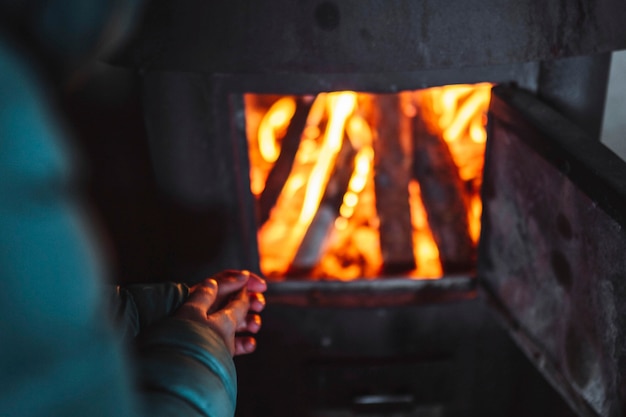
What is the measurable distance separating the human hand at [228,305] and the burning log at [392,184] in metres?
0.43

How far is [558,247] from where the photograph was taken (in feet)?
3.03

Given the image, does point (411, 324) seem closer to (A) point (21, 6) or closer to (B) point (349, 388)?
(B) point (349, 388)

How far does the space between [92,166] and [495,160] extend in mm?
785

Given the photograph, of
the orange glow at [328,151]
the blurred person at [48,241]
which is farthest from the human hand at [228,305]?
the orange glow at [328,151]

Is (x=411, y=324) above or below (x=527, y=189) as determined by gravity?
below

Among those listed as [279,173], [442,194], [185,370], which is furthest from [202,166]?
[185,370]

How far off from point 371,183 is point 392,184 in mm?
114

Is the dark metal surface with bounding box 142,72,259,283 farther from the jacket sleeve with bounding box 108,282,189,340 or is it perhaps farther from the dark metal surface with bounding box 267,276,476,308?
the jacket sleeve with bounding box 108,282,189,340

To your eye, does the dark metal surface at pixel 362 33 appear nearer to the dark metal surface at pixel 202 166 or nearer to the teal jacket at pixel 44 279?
the dark metal surface at pixel 202 166

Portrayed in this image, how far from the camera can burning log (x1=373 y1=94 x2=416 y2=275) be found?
4.09 ft

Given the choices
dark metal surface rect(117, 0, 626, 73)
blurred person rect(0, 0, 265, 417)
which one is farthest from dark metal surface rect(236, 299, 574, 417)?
blurred person rect(0, 0, 265, 417)

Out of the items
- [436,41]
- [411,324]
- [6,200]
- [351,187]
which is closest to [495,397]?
[411,324]

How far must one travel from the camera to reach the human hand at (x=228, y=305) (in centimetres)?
72

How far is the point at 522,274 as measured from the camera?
1053mm
